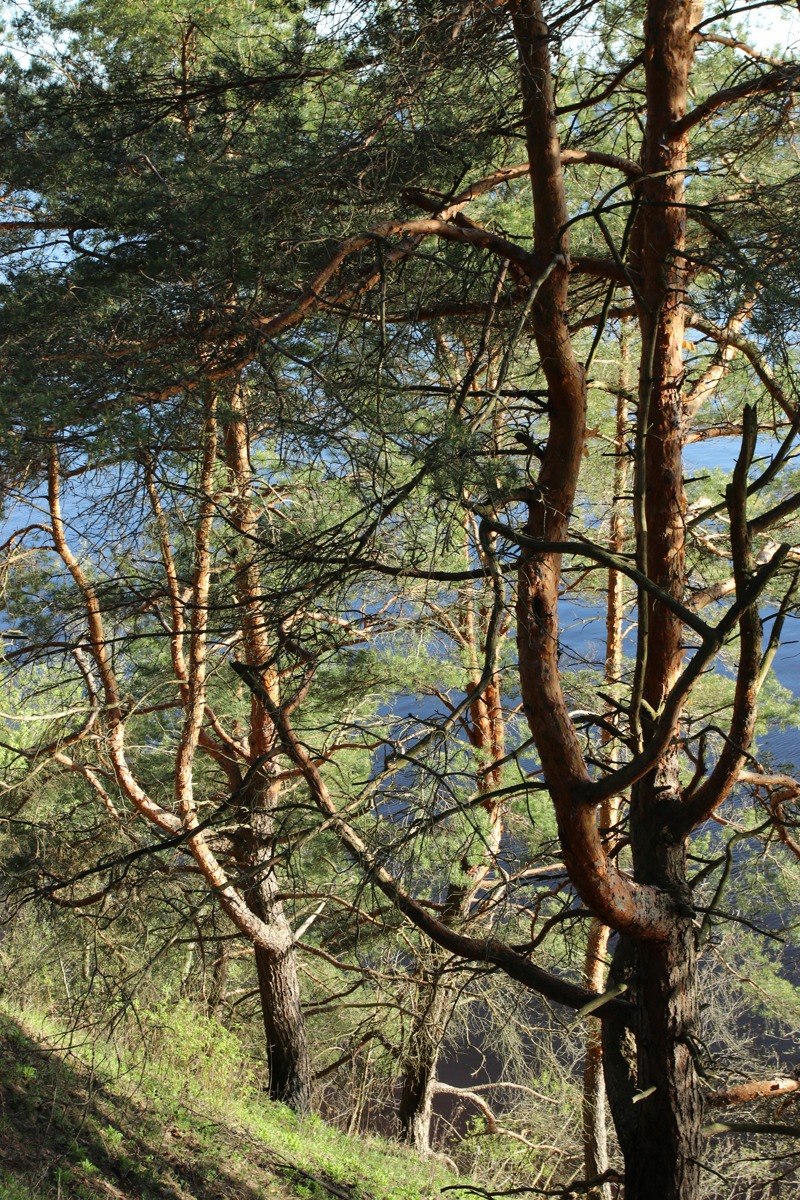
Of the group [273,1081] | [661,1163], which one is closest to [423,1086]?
[273,1081]

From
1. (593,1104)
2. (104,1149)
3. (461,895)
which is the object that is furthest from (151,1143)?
(593,1104)

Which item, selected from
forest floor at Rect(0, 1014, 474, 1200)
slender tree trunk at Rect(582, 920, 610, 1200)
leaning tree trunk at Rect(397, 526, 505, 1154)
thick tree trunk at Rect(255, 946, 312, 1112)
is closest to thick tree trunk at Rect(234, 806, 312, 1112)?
thick tree trunk at Rect(255, 946, 312, 1112)

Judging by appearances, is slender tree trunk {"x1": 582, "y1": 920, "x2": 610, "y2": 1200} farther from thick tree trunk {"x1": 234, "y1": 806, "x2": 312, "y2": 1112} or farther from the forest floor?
thick tree trunk {"x1": 234, "y1": 806, "x2": 312, "y2": 1112}

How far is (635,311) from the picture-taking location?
192 inches

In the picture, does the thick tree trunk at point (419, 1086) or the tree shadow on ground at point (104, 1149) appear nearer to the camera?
the tree shadow on ground at point (104, 1149)

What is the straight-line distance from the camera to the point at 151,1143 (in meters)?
5.69

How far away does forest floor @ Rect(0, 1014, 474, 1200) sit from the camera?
4.83 meters

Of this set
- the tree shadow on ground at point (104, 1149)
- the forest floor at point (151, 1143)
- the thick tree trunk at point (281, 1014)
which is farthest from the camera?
the thick tree trunk at point (281, 1014)

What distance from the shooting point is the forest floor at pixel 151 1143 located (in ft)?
15.8

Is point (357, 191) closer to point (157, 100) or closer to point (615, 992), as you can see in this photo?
point (157, 100)

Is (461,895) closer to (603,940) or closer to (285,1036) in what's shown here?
(603,940)

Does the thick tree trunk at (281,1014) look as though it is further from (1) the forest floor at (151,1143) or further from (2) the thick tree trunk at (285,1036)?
(1) the forest floor at (151,1143)

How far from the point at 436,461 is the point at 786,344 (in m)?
1.64

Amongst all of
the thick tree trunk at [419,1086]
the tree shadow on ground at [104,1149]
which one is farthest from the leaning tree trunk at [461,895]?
the tree shadow on ground at [104,1149]
